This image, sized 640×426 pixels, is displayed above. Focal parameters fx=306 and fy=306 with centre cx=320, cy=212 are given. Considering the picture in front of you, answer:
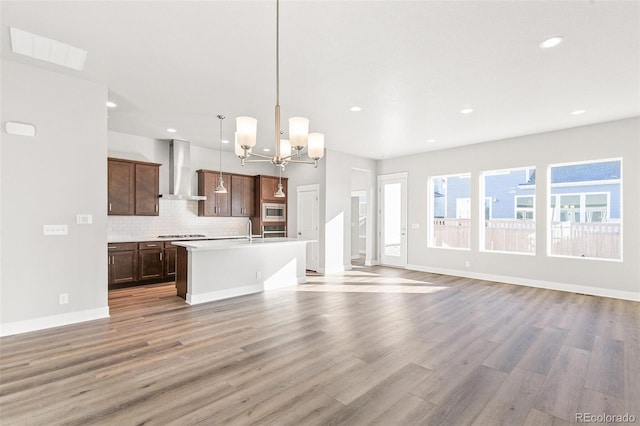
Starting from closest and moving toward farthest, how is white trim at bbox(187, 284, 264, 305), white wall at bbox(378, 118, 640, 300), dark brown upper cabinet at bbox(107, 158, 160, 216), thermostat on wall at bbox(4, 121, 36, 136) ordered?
thermostat on wall at bbox(4, 121, 36, 136) < white trim at bbox(187, 284, 264, 305) < white wall at bbox(378, 118, 640, 300) < dark brown upper cabinet at bbox(107, 158, 160, 216)

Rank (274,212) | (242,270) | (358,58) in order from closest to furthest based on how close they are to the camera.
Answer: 1. (358,58)
2. (242,270)
3. (274,212)

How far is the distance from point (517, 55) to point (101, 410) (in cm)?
459

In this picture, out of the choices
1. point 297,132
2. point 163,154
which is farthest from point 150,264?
point 297,132

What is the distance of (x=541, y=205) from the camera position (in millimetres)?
5836

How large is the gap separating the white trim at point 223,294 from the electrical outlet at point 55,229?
5.73 feet

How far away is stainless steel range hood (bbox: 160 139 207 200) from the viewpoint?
6.59 m

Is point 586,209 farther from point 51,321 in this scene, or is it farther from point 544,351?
point 51,321

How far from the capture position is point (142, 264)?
5.78 metres

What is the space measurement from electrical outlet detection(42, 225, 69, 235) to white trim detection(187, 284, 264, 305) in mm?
1747

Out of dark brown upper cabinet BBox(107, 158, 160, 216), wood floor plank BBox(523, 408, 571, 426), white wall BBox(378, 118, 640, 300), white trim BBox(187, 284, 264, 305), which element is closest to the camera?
wood floor plank BBox(523, 408, 571, 426)

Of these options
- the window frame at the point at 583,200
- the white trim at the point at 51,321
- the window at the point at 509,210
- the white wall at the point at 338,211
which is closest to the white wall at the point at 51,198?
the white trim at the point at 51,321

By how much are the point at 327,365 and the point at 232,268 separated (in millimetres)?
2762

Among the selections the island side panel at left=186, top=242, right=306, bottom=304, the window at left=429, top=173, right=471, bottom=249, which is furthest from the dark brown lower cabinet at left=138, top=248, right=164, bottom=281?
the window at left=429, top=173, right=471, bottom=249

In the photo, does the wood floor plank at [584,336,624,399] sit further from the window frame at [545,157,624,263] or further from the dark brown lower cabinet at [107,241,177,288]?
the dark brown lower cabinet at [107,241,177,288]
